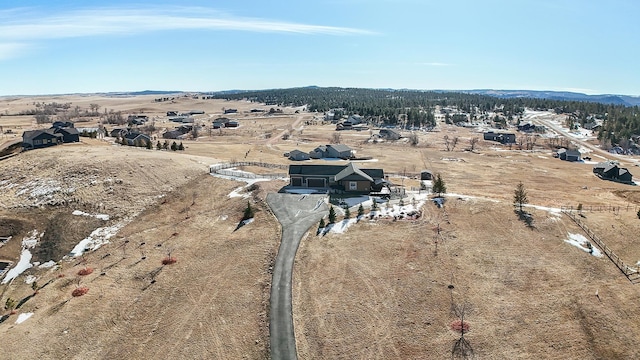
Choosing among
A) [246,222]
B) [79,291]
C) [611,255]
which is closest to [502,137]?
[611,255]

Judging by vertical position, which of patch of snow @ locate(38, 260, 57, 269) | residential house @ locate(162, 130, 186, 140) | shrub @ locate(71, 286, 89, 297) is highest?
residential house @ locate(162, 130, 186, 140)

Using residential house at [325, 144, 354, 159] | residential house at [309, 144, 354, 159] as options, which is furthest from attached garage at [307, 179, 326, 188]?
residential house at [325, 144, 354, 159]

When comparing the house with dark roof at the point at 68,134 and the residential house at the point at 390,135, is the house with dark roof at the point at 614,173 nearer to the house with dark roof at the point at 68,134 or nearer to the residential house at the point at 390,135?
the residential house at the point at 390,135

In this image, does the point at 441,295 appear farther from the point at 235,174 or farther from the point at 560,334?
the point at 235,174

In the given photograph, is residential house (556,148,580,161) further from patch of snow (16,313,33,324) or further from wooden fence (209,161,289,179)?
patch of snow (16,313,33,324)

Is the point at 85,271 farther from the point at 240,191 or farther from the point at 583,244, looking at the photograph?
the point at 583,244

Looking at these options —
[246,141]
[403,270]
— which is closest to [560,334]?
[403,270]
